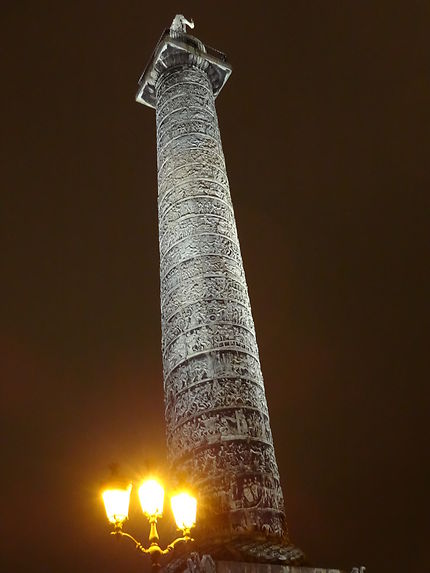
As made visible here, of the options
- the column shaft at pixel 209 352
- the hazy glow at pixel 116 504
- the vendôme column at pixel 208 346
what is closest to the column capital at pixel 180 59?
the vendôme column at pixel 208 346

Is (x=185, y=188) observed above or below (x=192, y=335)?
above

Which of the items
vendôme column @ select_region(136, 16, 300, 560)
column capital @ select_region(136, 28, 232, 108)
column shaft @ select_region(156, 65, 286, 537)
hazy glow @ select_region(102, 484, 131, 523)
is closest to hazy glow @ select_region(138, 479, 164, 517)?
hazy glow @ select_region(102, 484, 131, 523)

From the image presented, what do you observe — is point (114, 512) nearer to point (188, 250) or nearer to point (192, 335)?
point (192, 335)

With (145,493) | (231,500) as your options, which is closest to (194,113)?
(231,500)

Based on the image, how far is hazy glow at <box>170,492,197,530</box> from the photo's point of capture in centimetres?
345

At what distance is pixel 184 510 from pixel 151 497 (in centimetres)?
19

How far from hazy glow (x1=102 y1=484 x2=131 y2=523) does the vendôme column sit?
3.12 feet

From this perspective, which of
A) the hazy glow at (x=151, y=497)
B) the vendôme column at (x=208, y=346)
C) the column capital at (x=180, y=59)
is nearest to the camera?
the hazy glow at (x=151, y=497)

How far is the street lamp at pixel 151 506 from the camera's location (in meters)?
3.41

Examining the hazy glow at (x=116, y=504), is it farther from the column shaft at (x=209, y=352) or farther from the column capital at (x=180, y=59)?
the column capital at (x=180, y=59)

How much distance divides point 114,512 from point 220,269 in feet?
8.41

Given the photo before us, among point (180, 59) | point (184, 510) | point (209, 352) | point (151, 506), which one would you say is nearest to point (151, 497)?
point (151, 506)

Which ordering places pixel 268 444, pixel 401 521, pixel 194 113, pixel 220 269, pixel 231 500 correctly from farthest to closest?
pixel 401 521 < pixel 194 113 < pixel 220 269 < pixel 268 444 < pixel 231 500

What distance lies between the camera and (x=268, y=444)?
479 centimetres
